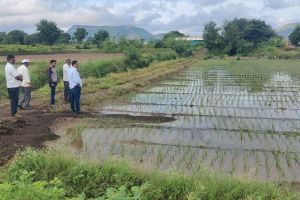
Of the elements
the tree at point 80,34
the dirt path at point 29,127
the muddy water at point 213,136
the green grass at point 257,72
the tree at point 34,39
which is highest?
the tree at point 80,34

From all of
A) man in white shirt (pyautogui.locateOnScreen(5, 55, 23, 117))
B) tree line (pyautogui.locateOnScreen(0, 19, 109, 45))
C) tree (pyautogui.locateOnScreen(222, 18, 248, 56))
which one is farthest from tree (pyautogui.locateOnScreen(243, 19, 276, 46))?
man in white shirt (pyautogui.locateOnScreen(5, 55, 23, 117))

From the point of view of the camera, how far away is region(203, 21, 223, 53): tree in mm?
63500

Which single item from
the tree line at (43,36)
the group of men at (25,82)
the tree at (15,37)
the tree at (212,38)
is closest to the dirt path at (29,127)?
the group of men at (25,82)

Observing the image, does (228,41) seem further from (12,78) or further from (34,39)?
(12,78)

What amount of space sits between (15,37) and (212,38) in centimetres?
3293

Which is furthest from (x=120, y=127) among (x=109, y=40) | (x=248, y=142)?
(x=109, y=40)

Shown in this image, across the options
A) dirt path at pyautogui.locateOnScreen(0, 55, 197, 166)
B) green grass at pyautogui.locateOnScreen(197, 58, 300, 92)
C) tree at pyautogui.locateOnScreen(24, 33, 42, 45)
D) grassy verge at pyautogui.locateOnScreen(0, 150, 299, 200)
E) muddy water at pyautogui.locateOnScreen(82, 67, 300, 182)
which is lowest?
muddy water at pyautogui.locateOnScreen(82, 67, 300, 182)

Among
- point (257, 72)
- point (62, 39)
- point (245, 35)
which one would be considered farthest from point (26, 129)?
point (245, 35)

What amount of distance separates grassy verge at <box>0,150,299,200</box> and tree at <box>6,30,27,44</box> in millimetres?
67441

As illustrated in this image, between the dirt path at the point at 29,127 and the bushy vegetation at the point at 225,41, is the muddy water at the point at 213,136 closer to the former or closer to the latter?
the dirt path at the point at 29,127

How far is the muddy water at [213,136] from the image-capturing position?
723 cm

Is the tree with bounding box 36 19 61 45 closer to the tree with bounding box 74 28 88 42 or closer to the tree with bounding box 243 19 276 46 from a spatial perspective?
the tree with bounding box 74 28 88 42

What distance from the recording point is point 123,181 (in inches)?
222

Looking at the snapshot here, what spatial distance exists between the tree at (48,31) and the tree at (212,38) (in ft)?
85.8
